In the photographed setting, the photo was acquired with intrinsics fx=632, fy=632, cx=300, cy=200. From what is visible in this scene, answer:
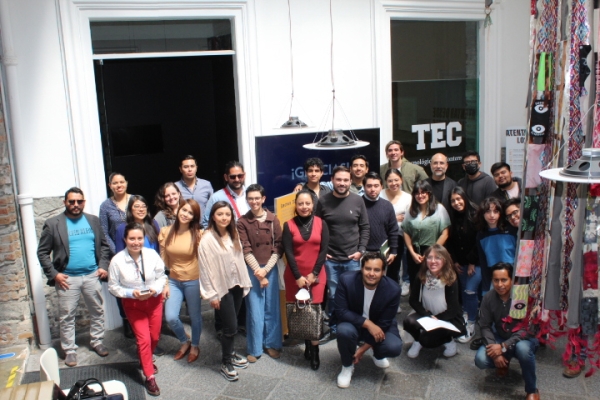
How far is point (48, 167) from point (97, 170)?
488mm

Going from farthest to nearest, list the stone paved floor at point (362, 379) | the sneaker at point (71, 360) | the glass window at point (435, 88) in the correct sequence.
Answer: the glass window at point (435, 88)
the sneaker at point (71, 360)
the stone paved floor at point (362, 379)

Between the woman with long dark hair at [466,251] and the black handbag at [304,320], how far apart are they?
60.6 inches

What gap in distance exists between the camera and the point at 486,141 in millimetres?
8820

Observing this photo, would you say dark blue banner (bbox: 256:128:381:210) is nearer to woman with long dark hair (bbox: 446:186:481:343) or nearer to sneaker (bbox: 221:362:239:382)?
woman with long dark hair (bbox: 446:186:481:343)

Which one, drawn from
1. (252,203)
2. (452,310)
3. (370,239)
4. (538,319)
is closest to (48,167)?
(252,203)

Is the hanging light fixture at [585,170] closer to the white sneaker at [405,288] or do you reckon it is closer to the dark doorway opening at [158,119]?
the white sneaker at [405,288]

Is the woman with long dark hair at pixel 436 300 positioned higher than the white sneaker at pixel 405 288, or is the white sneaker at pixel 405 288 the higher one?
the woman with long dark hair at pixel 436 300

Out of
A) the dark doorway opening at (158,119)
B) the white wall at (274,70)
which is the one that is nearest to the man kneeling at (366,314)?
the white wall at (274,70)

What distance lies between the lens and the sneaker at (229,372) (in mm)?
5562

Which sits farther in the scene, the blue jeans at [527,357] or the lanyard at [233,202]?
the lanyard at [233,202]

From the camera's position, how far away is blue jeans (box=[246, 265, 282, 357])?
5.86 meters

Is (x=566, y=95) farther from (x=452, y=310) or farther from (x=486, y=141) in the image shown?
(x=486, y=141)

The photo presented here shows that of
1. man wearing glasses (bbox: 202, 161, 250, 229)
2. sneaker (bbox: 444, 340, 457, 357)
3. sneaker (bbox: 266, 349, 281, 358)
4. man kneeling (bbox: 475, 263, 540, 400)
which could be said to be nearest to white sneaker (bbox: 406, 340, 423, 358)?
sneaker (bbox: 444, 340, 457, 357)

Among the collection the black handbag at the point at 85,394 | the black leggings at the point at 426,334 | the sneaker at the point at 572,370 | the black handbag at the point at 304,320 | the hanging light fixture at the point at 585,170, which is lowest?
the sneaker at the point at 572,370
